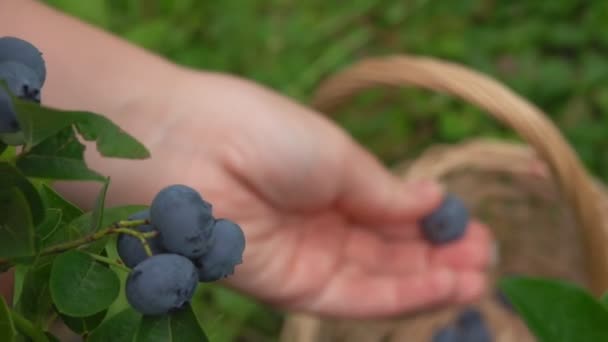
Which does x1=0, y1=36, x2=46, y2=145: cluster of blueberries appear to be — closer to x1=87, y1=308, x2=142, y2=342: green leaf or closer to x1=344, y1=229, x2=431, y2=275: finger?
x1=87, y1=308, x2=142, y2=342: green leaf

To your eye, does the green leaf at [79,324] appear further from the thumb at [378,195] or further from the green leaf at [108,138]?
the thumb at [378,195]

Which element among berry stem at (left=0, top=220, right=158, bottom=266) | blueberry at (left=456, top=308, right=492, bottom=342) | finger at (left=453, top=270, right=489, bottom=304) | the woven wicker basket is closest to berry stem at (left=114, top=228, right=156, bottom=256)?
berry stem at (left=0, top=220, right=158, bottom=266)

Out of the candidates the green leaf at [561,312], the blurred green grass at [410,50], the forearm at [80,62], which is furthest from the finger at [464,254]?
the green leaf at [561,312]

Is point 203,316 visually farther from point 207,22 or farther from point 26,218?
point 26,218

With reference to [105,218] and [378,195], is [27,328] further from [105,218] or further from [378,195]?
[378,195]

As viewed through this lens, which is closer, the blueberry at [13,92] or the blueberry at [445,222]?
the blueberry at [13,92]

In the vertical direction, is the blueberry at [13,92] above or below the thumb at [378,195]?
above
